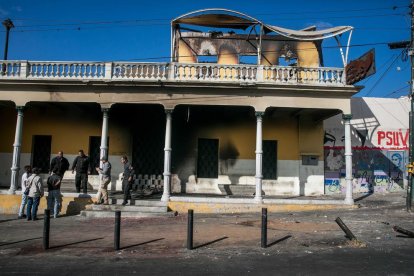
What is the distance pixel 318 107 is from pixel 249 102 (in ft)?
8.80

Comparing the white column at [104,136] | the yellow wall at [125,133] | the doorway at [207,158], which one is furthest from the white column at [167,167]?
the doorway at [207,158]

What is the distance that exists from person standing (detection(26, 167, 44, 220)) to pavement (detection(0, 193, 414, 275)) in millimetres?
383

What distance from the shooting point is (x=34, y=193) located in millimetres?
12086

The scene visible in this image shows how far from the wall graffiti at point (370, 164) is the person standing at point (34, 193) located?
12328 millimetres

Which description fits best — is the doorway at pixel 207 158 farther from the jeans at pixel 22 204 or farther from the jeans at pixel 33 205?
the jeans at pixel 22 204

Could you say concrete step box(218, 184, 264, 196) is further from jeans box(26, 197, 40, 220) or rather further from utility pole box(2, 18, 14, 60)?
utility pole box(2, 18, 14, 60)

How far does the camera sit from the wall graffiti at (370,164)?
17422 millimetres

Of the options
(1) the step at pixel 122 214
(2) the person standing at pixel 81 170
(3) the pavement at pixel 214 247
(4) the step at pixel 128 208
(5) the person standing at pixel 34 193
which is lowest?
(3) the pavement at pixel 214 247

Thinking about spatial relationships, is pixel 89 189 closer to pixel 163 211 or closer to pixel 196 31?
pixel 163 211

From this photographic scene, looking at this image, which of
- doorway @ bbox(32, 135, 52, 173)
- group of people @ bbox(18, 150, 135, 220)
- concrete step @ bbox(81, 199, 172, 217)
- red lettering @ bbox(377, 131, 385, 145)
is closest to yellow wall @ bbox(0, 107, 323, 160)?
doorway @ bbox(32, 135, 52, 173)

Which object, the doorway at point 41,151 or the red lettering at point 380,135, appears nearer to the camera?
the doorway at point 41,151

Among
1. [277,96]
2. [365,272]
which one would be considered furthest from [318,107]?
[365,272]

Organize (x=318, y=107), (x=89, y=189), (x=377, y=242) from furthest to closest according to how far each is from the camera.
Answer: (x=89, y=189) < (x=318, y=107) < (x=377, y=242)

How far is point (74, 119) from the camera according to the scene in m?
17.3
